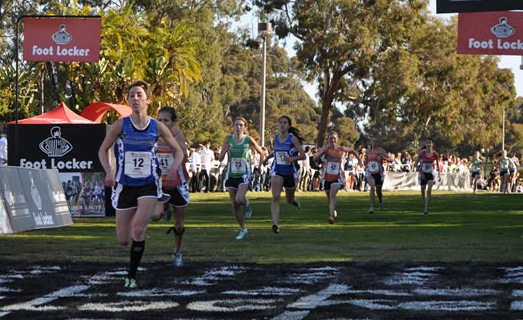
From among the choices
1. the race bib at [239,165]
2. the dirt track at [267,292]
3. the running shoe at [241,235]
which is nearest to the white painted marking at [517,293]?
the dirt track at [267,292]

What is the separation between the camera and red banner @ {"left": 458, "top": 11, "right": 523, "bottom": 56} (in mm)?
21969

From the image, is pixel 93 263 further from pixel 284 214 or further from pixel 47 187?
pixel 284 214

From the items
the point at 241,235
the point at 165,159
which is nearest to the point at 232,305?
the point at 165,159

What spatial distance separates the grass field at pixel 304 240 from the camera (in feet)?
48.4

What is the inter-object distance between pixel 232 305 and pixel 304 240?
8.32 m

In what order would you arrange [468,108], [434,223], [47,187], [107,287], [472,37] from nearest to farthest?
[107,287], [47,187], [472,37], [434,223], [468,108]

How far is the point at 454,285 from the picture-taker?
11.3m

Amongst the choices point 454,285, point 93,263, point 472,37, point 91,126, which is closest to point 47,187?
point 91,126

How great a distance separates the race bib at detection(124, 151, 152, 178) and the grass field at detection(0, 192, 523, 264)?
2.87 metres

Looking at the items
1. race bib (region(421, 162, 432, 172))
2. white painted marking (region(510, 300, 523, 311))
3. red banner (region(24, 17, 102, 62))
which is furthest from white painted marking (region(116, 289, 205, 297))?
race bib (region(421, 162, 432, 172))

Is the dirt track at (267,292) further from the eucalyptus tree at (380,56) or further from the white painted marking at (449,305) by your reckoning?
the eucalyptus tree at (380,56)

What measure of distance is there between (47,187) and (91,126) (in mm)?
3017

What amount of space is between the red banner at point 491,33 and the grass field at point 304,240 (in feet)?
11.2

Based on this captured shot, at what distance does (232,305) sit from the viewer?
31.9 ft
